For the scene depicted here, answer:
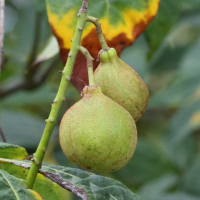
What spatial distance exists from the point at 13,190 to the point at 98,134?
0.25m

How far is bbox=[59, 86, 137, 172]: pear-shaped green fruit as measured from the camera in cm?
71

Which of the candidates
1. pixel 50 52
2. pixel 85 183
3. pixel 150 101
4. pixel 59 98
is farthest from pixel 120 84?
pixel 150 101

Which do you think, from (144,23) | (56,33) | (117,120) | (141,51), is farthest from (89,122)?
(141,51)

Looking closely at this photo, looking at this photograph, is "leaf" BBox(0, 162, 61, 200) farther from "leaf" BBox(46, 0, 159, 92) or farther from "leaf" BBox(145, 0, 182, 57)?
"leaf" BBox(145, 0, 182, 57)

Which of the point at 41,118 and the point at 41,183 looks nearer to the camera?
the point at 41,183

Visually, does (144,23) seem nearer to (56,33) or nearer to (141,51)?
(56,33)

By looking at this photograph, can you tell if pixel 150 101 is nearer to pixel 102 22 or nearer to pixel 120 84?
pixel 102 22

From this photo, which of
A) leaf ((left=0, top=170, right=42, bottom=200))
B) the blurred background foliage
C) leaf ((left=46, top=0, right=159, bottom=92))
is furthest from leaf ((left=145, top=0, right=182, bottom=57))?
leaf ((left=0, top=170, right=42, bottom=200))

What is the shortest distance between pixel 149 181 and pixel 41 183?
1.84 m

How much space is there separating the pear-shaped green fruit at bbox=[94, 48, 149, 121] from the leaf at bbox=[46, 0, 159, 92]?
0.15m

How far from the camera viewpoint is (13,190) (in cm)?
77

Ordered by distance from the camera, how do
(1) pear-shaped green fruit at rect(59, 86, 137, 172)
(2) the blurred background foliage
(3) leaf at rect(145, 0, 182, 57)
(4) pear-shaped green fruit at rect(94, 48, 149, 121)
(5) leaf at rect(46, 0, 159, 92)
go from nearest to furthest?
(1) pear-shaped green fruit at rect(59, 86, 137, 172) → (4) pear-shaped green fruit at rect(94, 48, 149, 121) → (5) leaf at rect(46, 0, 159, 92) → (3) leaf at rect(145, 0, 182, 57) → (2) the blurred background foliage

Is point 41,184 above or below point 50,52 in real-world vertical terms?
below

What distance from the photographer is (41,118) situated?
8.55 ft
